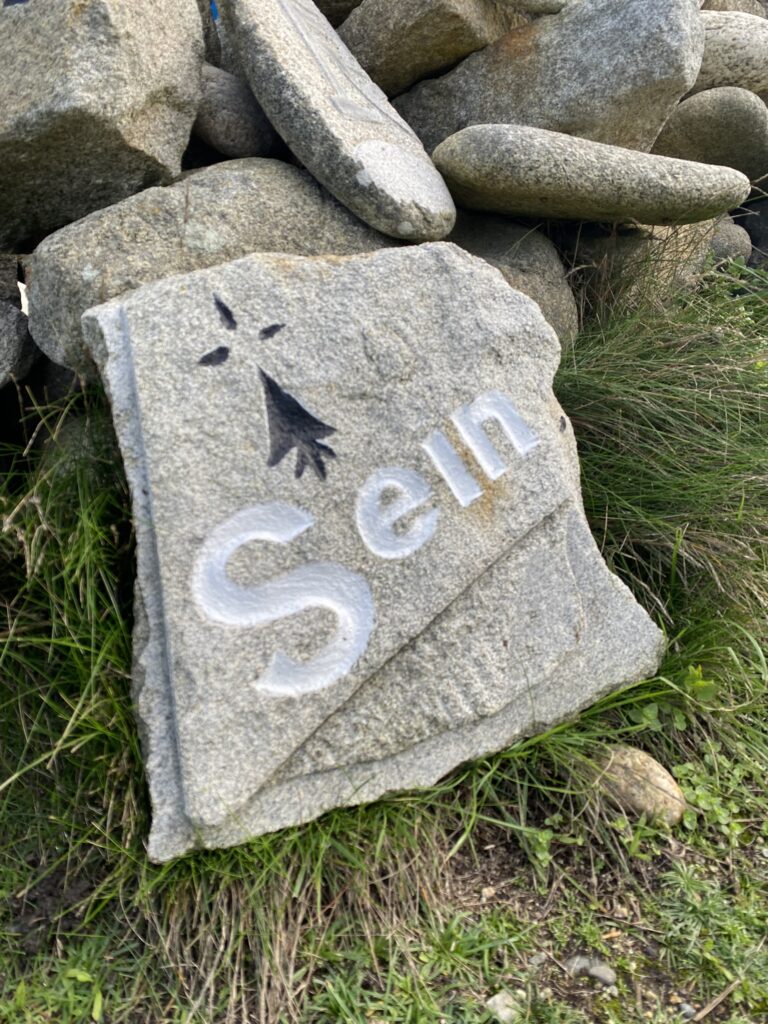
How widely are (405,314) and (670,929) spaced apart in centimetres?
129

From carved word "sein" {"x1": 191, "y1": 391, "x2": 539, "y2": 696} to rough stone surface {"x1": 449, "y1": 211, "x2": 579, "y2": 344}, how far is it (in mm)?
855

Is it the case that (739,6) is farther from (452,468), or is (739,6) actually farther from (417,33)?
(452,468)

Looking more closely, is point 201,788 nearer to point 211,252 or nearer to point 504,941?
point 504,941

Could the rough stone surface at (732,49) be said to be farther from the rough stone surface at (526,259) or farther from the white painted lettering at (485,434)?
the white painted lettering at (485,434)

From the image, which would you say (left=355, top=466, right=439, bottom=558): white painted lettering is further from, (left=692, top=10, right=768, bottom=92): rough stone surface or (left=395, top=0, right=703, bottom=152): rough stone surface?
(left=692, top=10, right=768, bottom=92): rough stone surface

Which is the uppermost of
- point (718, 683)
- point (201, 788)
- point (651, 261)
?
point (201, 788)

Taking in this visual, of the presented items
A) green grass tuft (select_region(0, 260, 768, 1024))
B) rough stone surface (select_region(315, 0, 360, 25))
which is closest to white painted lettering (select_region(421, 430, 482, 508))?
green grass tuft (select_region(0, 260, 768, 1024))

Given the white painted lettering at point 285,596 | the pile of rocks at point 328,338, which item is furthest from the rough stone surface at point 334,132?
the white painted lettering at point 285,596

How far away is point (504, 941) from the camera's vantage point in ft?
5.47

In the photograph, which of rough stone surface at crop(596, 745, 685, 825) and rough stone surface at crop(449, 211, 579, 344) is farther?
rough stone surface at crop(449, 211, 579, 344)

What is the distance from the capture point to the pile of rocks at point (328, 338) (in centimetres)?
168

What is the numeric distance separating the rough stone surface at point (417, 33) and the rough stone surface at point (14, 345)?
130cm

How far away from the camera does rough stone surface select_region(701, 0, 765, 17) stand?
12.0 feet

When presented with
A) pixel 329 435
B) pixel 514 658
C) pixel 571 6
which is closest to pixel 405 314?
pixel 329 435
